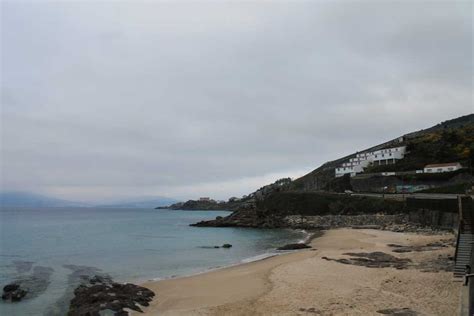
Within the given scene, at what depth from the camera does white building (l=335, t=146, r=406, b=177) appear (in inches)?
3755

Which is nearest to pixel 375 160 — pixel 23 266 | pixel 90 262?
pixel 90 262

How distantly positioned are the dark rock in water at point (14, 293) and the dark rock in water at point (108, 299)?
2671mm

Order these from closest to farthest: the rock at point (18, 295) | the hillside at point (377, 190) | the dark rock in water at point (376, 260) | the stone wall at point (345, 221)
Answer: the rock at point (18, 295) < the dark rock in water at point (376, 260) < the stone wall at point (345, 221) < the hillside at point (377, 190)

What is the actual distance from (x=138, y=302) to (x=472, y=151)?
7688cm

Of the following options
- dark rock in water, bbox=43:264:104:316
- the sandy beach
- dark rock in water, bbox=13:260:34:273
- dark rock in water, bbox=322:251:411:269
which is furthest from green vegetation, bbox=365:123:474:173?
dark rock in water, bbox=13:260:34:273

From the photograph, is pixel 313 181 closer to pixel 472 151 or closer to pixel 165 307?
pixel 472 151

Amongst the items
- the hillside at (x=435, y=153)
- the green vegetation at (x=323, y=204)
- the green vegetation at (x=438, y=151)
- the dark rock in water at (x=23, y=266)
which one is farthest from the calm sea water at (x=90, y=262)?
the green vegetation at (x=438, y=151)

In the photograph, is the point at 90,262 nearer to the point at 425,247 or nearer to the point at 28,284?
the point at 28,284

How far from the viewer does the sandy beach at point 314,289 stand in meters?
15.4

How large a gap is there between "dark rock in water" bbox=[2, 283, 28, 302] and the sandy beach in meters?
6.44

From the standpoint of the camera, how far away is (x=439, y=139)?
9419cm

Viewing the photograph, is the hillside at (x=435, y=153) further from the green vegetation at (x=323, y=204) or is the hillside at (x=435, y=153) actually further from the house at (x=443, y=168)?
the green vegetation at (x=323, y=204)

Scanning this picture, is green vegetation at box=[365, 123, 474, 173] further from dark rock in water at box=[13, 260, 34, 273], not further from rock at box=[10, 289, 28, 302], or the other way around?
rock at box=[10, 289, 28, 302]

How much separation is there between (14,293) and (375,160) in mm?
92665
